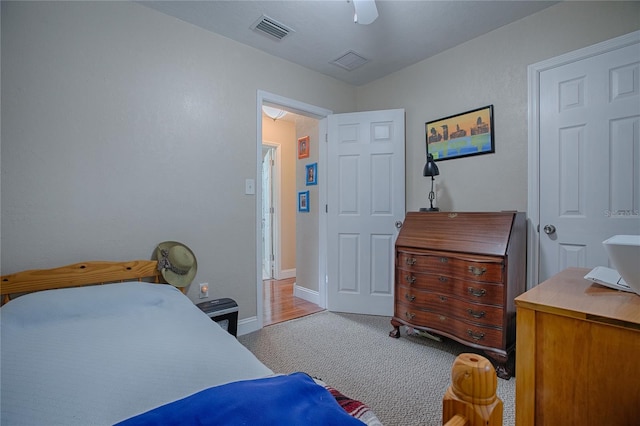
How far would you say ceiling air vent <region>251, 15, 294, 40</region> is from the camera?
228 cm

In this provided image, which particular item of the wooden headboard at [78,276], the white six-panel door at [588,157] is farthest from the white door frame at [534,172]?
the wooden headboard at [78,276]

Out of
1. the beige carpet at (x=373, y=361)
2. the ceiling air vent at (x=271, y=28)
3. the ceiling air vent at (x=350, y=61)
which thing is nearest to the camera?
the beige carpet at (x=373, y=361)

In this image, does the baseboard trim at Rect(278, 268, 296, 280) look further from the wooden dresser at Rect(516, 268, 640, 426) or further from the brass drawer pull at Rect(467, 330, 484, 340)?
the wooden dresser at Rect(516, 268, 640, 426)

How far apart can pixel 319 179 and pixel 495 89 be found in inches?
73.2

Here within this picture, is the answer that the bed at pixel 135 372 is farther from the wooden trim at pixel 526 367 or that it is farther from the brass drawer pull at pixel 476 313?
the brass drawer pull at pixel 476 313

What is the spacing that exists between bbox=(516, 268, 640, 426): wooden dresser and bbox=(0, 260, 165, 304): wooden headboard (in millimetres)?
2179

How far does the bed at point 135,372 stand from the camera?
0.58m

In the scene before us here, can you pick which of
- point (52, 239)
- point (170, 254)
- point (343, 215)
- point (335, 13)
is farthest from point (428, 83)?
point (52, 239)

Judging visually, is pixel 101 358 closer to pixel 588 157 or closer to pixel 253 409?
pixel 253 409

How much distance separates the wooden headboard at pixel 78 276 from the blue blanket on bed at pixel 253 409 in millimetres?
1681

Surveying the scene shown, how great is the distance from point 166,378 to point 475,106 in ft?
9.48

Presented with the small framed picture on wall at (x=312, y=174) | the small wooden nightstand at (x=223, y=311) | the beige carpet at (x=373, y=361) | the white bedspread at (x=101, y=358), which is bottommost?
the beige carpet at (x=373, y=361)

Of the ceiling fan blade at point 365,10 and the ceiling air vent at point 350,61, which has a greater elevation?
the ceiling air vent at point 350,61

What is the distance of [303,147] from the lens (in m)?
3.74
